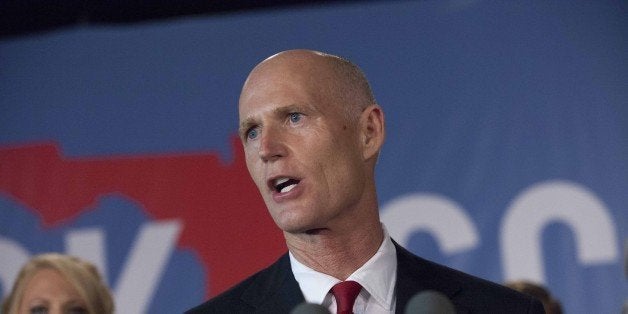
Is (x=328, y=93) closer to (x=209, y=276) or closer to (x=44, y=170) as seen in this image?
(x=209, y=276)

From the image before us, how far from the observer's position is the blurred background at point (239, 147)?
→ 148 inches

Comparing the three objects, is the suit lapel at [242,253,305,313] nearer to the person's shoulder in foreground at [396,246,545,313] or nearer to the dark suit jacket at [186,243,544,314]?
the dark suit jacket at [186,243,544,314]

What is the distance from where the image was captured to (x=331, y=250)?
1785 mm

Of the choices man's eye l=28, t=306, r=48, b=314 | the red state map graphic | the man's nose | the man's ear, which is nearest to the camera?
the man's nose

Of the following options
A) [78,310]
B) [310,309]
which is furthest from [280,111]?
[78,310]

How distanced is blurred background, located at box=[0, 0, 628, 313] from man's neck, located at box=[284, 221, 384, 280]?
6.69 feet

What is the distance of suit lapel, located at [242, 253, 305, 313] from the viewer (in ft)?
5.80

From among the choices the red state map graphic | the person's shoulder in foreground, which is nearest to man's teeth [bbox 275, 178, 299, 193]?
the person's shoulder in foreground

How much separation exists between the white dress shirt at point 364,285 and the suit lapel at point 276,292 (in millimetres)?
13

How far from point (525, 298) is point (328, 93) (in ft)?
1.54

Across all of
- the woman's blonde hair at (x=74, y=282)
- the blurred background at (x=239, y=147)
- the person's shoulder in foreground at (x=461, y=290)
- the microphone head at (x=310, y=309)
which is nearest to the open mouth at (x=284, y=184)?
the person's shoulder in foreground at (x=461, y=290)

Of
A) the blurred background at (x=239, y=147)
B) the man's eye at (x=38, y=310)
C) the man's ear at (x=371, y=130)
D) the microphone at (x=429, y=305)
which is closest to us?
the microphone at (x=429, y=305)

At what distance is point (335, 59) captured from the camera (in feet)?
6.13

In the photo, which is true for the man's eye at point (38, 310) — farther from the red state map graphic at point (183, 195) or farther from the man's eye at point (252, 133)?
the man's eye at point (252, 133)
